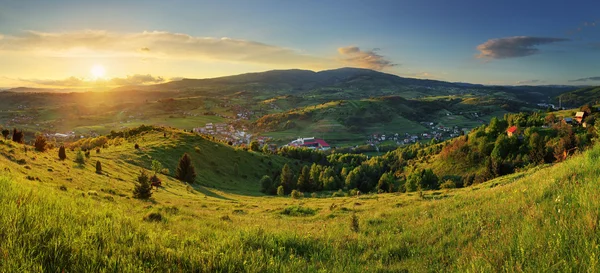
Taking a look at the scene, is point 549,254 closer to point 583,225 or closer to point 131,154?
point 583,225

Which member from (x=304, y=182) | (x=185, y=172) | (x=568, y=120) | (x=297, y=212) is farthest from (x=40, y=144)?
(x=568, y=120)

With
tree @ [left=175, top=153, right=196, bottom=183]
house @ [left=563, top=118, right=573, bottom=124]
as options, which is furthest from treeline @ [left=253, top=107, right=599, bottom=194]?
tree @ [left=175, top=153, right=196, bottom=183]

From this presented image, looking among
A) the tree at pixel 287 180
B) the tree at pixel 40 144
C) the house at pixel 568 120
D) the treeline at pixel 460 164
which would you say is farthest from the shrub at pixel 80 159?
the house at pixel 568 120

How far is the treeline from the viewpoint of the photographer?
76438 millimetres

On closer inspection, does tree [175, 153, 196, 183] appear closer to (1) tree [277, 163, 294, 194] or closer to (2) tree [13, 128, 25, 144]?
(2) tree [13, 128, 25, 144]

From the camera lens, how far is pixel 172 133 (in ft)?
293

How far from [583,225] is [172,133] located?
95.0 meters

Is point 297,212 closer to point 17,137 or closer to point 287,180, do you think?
point 17,137

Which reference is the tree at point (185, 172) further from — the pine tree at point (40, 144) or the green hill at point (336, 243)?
the green hill at point (336, 243)

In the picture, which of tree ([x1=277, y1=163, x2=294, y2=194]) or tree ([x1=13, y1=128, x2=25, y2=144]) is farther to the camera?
tree ([x1=277, y1=163, x2=294, y2=194])

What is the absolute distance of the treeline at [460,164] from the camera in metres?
76.4

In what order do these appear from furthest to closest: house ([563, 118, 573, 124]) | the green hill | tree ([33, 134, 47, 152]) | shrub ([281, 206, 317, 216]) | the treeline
Result: house ([563, 118, 573, 124]) < the treeline < tree ([33, 134, 47, 152]) < shrub ([281, 206, 317, 216]) < the green hill

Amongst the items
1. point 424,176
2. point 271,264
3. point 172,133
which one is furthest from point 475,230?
point 172,133

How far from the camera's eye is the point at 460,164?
9819 cm
